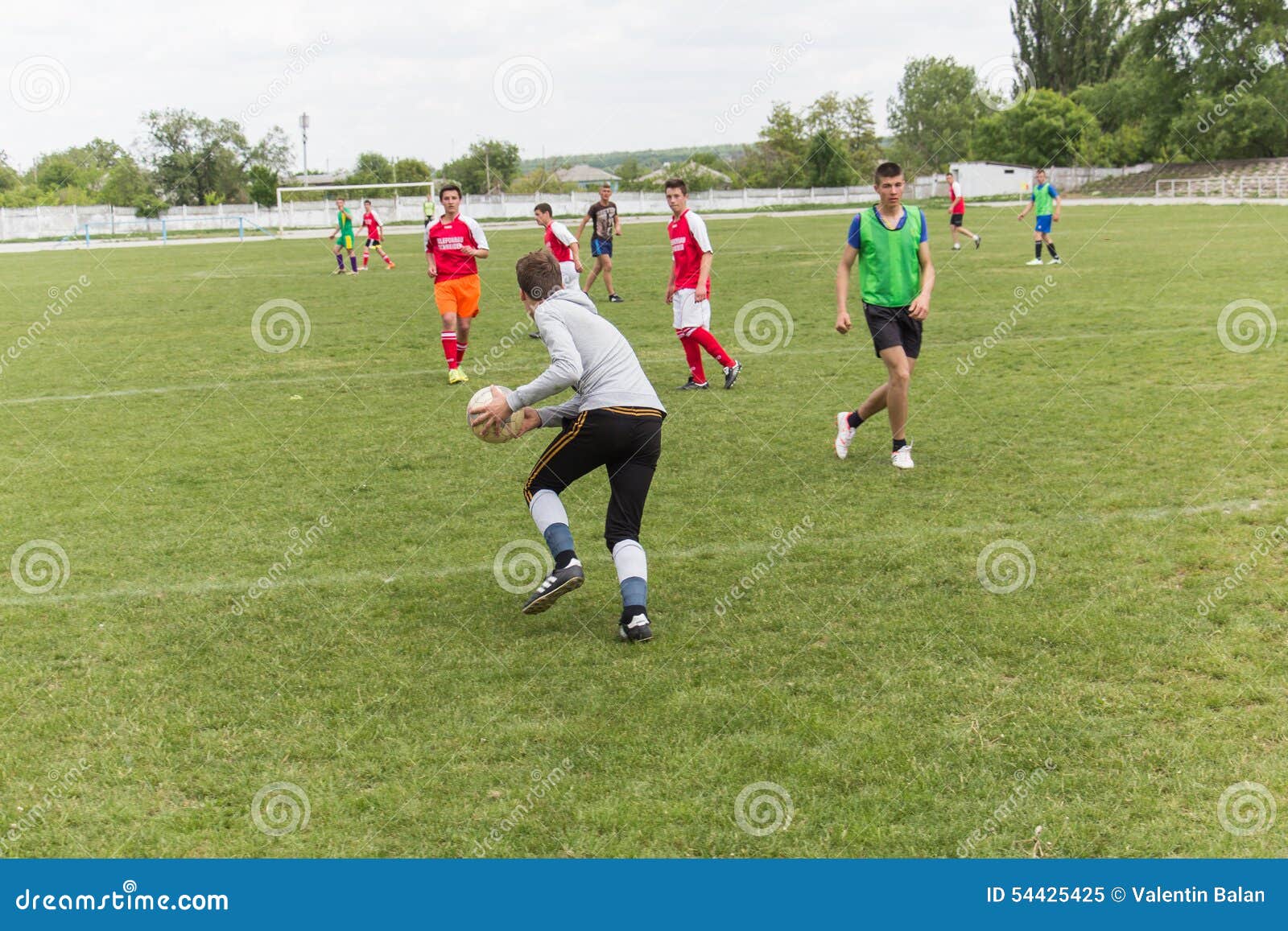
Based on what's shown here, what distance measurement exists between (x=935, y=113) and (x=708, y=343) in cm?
10539

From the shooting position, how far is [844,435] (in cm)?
888

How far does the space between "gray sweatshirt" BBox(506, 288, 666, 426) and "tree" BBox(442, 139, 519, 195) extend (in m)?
82.8

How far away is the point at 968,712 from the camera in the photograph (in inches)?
181

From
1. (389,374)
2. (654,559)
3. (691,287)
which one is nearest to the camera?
(654,559)

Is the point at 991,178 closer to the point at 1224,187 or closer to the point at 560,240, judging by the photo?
the point at 1224,187

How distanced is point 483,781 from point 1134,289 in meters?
16.8

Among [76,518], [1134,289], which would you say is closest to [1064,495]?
[76,518]

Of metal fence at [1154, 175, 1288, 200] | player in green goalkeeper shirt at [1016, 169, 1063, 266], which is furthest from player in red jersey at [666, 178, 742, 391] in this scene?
metal fence at [1154, 175, 1288, 200]

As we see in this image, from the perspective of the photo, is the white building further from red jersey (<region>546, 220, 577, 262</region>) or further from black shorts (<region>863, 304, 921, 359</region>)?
black shorts (<region>863, 304, 921, 359</region>)

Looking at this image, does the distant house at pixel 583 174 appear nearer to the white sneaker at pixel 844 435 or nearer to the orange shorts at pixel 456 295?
the orange shorts at pixel 456 295

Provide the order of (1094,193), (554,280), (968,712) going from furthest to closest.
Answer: (1094,193) → (554,280) → (968,712)

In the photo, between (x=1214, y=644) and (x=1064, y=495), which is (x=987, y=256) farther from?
(x=1214, y=644)

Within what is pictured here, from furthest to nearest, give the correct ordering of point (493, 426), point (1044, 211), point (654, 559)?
point (1044, 211) → point (654, 559) → point (493, 426)

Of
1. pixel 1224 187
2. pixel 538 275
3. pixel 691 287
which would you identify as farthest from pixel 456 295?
pixel 1224 187
